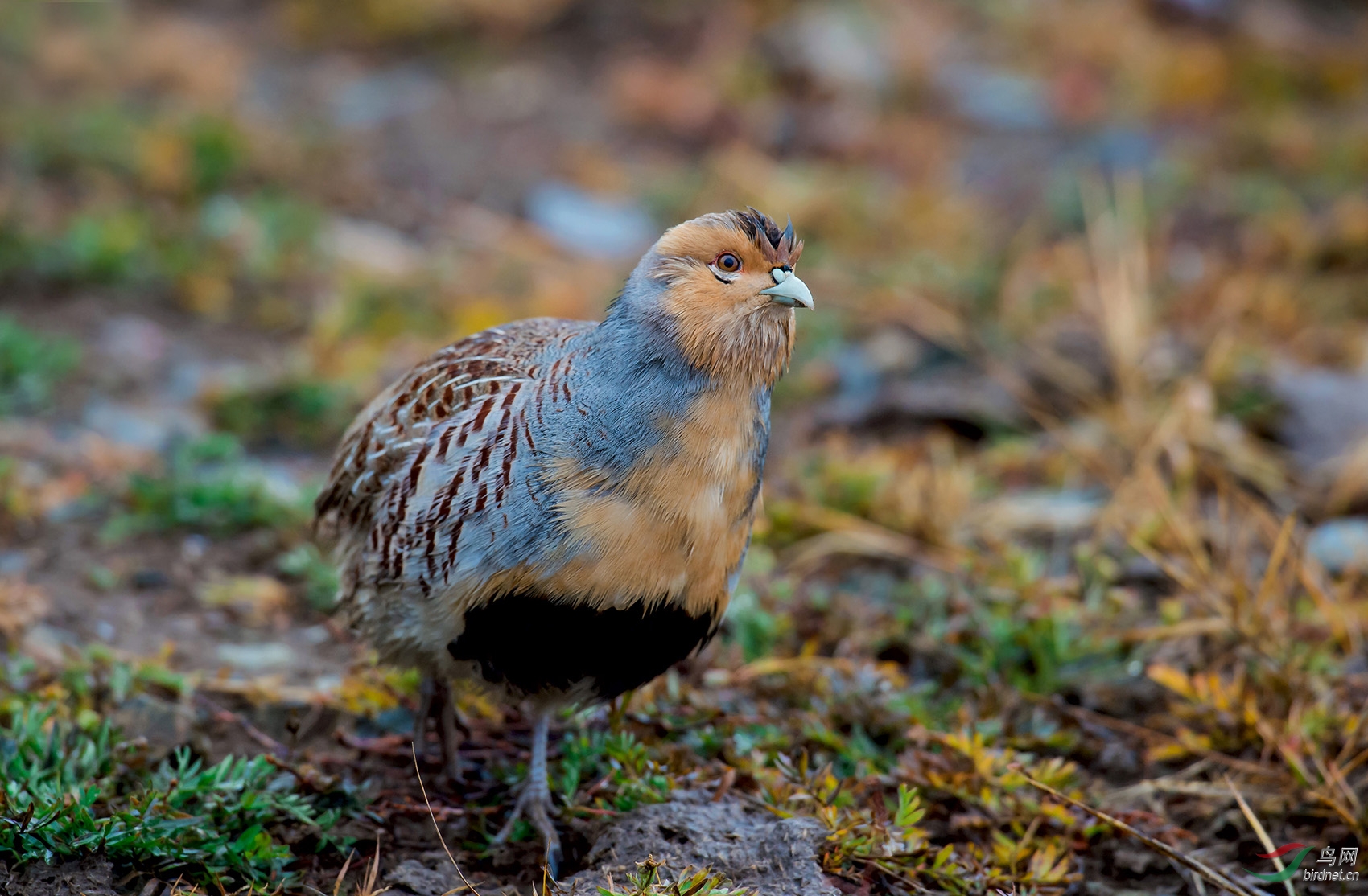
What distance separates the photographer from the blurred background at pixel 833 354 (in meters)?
3.64

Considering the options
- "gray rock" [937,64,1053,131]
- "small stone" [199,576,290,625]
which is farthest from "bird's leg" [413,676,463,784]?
"gray rock" [937,64,1053,131]

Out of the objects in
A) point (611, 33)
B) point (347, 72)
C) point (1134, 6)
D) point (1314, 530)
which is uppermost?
point (1134, 6)

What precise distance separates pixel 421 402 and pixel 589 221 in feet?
16.0

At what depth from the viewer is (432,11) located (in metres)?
10.2

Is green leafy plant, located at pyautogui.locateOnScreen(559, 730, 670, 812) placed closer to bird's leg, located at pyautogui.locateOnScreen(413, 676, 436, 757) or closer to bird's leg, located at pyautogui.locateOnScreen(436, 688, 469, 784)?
bird's leg, located at pyautogui.locateOnScreen(436, 688, 469, 784)

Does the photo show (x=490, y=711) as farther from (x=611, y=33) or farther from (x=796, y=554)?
(x=611, y=33)

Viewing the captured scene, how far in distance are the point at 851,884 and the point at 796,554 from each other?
197 centimetres

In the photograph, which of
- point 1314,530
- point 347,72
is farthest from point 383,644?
point 347,72

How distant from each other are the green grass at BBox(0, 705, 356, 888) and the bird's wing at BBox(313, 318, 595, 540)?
74cm

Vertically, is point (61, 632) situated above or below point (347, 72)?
below

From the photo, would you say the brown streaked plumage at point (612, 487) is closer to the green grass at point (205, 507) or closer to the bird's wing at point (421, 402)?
the bird's wing at point (421, 402)

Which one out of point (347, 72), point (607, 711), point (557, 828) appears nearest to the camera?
point (557, 828)

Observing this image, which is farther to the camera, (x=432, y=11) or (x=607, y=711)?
(x=432, y=11)

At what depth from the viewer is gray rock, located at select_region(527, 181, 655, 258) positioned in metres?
Answer: 7.77
